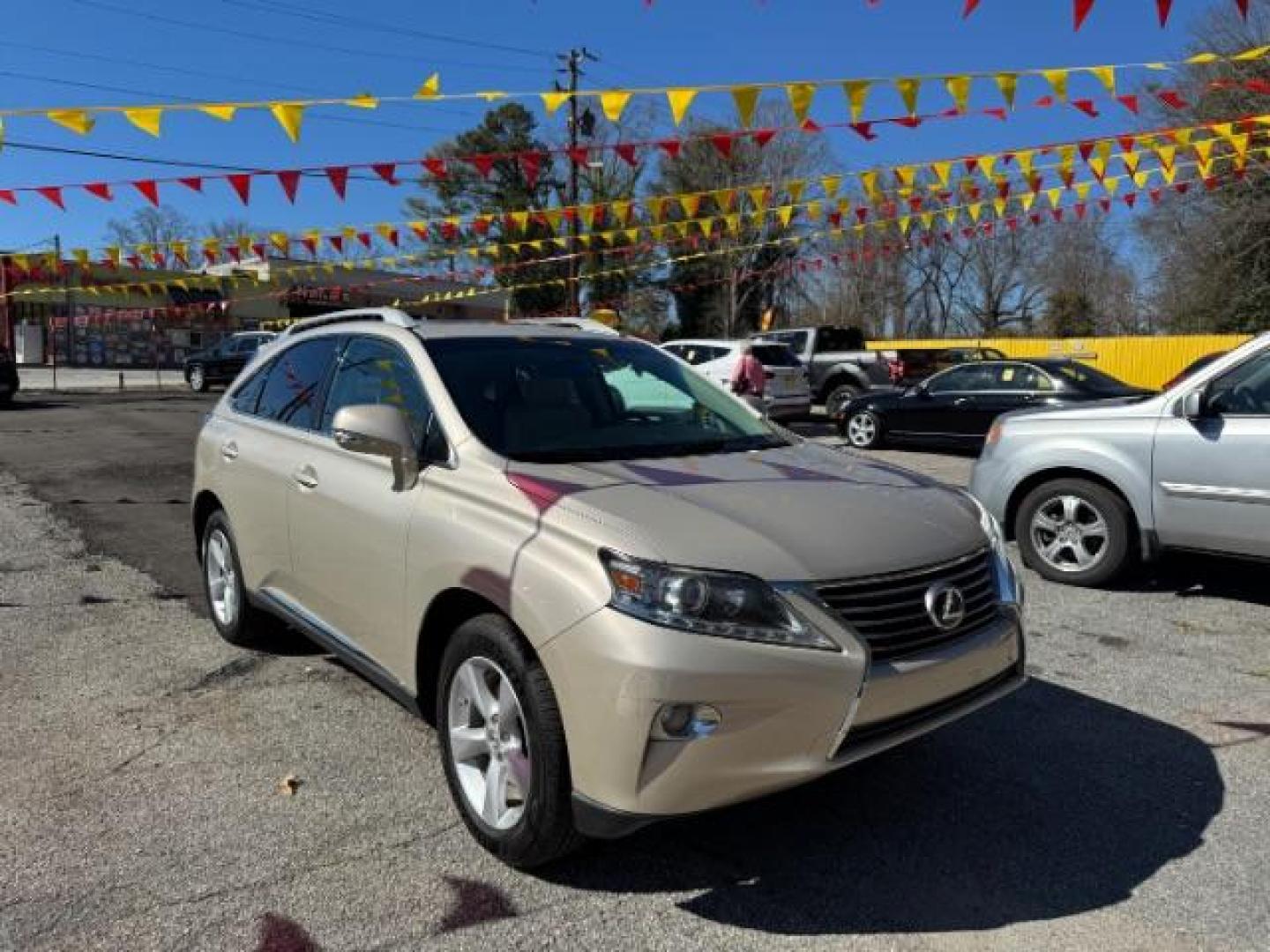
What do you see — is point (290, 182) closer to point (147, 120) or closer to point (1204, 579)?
point (147, 120)

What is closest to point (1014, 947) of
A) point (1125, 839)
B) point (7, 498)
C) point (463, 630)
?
point (1125, 839)

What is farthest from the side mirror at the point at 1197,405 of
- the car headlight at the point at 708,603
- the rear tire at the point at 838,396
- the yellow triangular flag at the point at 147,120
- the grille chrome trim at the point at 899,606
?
the rear tire at the point at 838,396

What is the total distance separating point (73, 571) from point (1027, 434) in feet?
21.5

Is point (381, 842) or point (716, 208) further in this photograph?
point (716, 208)

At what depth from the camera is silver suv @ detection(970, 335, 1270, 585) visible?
557cm

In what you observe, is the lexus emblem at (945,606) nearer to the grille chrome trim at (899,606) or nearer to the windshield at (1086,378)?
the grille chrome trim at (899,606)

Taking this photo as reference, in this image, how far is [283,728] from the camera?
4020mm

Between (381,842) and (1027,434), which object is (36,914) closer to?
(381,842)

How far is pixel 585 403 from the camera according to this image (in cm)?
386

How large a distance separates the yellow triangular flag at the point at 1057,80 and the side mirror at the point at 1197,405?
372 cm

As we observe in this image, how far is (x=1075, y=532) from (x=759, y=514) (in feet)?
14.2

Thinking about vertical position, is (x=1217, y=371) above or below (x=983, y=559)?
above

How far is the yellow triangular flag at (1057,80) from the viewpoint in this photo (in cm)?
817

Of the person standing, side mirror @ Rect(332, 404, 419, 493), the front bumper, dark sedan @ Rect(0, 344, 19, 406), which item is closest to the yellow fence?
the person standing
